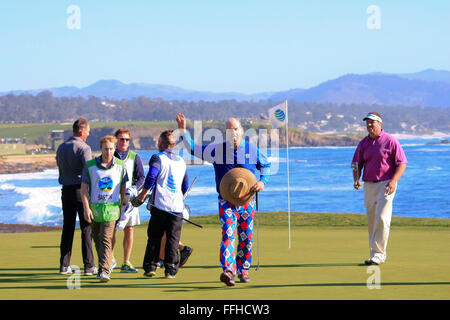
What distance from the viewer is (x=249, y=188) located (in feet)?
29.3

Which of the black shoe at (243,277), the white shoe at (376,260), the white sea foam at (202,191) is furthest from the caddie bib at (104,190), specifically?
the white sea foam at (202,191)

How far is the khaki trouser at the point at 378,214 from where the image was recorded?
10914mm

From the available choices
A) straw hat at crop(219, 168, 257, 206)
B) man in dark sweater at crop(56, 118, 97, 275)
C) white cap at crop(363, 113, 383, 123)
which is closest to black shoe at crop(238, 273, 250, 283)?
straw hat at crop(219, 168, 257, 206)

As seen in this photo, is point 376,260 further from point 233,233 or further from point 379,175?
point 233,233

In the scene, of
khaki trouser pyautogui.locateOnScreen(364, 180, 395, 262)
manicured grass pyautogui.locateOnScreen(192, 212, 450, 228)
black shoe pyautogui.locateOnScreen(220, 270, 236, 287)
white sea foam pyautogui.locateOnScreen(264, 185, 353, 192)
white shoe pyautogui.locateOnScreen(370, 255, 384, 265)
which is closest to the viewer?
black shoe pyautogui.locateOnScreen(220, 270, 236, 287)

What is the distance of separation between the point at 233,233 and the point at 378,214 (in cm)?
282

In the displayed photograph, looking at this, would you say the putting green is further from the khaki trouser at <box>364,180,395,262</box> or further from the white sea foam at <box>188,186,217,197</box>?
the white sea foam at <box>188,186,217,197</box>

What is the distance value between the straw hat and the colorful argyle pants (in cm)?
16

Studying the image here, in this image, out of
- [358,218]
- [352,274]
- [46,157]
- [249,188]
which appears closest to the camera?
[249,188]

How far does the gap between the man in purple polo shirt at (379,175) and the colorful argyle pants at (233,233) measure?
2.23 metres

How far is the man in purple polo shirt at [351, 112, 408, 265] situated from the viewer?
1092 centimetres
